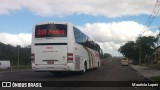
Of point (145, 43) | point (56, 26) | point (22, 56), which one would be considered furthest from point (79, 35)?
point (145, 43)

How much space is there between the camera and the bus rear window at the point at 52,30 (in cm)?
2444

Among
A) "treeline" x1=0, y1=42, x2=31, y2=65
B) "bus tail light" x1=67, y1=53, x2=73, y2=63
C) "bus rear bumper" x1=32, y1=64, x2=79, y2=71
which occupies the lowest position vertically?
"bus rear bumper" x1=32, y1=64, x2=79, y2=71

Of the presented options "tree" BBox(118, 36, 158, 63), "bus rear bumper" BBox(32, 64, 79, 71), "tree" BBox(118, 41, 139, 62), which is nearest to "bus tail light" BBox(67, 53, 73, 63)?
Answer: "bus rear bumper" BBox(32, 64, 79, 71)

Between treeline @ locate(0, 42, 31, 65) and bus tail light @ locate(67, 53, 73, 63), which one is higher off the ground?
treeline @ locate(0, 42, 31, 65)

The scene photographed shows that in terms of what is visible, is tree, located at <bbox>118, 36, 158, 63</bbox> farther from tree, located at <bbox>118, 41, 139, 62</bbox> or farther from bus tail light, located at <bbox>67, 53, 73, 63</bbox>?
bus tail light, located at <bbox>67, 53, 73, 63</bbox>

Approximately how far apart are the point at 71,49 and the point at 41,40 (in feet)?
7.30

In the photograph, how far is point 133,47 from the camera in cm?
12812

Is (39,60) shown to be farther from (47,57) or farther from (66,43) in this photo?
(66,43)

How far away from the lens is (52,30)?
2456 cm

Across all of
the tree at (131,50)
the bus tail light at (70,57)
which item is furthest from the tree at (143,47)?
the bus tail light at (70,57)

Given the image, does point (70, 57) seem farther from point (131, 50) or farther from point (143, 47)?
point (131, 50)

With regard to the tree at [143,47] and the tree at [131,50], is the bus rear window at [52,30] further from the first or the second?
the tree at [131,50]

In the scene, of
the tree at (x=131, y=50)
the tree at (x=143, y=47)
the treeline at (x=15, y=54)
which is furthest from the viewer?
the tree at (x=131, y=50)

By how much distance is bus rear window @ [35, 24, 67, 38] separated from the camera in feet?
80.2
